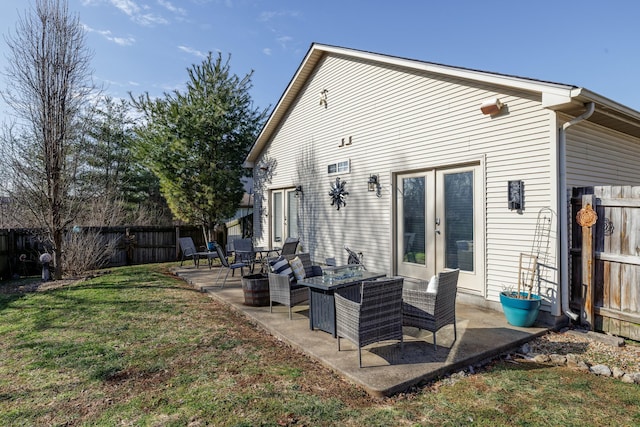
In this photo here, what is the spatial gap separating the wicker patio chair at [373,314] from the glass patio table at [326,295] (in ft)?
0.89

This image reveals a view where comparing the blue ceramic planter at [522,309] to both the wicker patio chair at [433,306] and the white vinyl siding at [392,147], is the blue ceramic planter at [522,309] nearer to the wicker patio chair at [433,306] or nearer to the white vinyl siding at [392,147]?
the white vinyl siding at [392,147]

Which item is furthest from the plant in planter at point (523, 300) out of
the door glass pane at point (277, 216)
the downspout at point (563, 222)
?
the door glass pane at point (277, 216)

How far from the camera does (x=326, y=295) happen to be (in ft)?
12.6

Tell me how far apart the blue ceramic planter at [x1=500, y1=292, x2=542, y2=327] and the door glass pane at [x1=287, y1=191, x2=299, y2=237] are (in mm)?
6136

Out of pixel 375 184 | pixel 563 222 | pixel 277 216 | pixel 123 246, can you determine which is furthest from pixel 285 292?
pixel 123 246

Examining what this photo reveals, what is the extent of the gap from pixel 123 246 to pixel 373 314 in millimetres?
10663

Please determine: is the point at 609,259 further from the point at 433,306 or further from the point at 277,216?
the point at 277,216

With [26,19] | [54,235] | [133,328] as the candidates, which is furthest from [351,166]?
[26,19]

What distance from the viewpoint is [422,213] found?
6047 mm

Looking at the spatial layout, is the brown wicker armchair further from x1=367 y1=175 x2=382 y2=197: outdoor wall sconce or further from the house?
x1=367 y1=175 x2=382 y2=197: outdoor wall sconce

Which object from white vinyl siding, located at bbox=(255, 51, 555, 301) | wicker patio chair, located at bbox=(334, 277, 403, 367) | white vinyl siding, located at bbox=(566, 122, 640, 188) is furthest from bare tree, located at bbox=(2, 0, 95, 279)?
white vinyl siding, located at bbox=(566, 122, 640, 188)

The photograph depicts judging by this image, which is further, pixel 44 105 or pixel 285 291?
pixel 44 105

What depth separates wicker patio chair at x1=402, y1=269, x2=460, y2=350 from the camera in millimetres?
3502

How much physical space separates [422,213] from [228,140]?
8320mm
